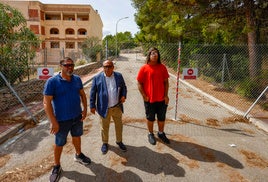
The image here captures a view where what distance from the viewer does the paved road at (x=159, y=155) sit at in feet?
10.7

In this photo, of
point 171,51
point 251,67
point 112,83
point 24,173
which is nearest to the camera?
point 24,173

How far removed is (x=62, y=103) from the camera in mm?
2994

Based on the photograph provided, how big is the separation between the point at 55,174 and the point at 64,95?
3.97 ft

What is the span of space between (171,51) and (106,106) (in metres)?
14.2

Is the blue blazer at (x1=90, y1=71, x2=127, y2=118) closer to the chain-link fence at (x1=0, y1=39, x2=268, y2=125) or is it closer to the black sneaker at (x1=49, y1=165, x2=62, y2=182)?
the black sneaker at (x1=49, y1=165, x2=62, y2=182)

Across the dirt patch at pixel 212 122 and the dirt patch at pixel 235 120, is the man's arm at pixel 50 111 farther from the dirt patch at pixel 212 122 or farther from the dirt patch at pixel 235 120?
the dirt patch at pixel 235 120

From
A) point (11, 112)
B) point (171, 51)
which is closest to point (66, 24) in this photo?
point (171, 51)

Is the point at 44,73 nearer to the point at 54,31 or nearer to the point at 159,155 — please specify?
the point at 159,155

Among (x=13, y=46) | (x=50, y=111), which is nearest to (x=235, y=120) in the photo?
(x=50, y=111)

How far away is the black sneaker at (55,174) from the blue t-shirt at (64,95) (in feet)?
2.68

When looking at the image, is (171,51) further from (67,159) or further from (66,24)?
(66,24)

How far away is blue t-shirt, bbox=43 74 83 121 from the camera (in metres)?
2.87

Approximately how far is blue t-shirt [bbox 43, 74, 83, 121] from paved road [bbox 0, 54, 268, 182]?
0.98 meters

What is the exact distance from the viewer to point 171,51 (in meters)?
16.9
